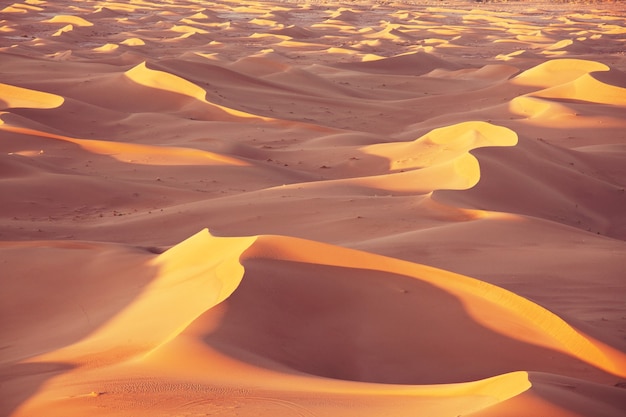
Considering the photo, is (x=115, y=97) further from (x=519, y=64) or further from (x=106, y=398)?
(x=106, y=398)

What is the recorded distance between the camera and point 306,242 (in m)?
5.94

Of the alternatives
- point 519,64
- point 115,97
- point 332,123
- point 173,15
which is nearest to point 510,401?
point 332,123

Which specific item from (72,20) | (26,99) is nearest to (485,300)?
(26,99)

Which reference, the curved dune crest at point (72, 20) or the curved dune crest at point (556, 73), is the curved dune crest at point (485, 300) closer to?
the curved dune crest at point (556, 73)

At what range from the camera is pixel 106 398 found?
13.0 feet

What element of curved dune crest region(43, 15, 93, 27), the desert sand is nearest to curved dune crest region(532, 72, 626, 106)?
the desert sand

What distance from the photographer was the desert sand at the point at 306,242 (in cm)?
421

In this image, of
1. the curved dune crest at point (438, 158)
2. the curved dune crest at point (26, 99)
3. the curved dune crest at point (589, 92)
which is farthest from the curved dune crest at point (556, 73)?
the curved dune crest at point (26, 99)

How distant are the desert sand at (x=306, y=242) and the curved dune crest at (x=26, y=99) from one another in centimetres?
9

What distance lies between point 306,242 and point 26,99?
12.3 metres

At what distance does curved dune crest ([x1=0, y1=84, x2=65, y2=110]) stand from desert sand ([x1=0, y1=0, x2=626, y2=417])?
3.4 inches

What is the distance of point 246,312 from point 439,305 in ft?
3.91

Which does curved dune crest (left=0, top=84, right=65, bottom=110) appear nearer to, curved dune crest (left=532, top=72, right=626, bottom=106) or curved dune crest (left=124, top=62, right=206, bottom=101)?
curved dune crest (left=124, top=62, right=206, bottom=101)

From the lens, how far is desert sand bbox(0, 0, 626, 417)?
421 centimetres
